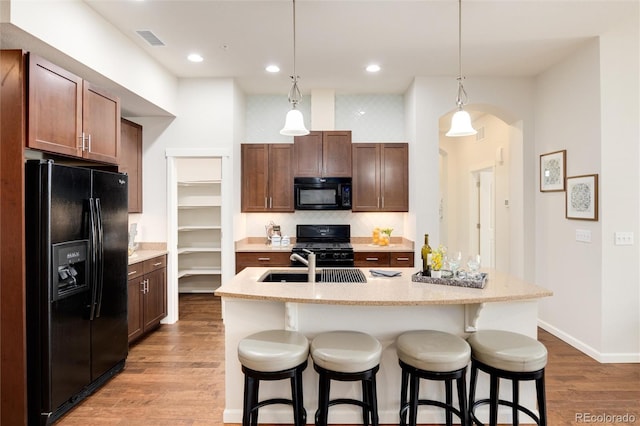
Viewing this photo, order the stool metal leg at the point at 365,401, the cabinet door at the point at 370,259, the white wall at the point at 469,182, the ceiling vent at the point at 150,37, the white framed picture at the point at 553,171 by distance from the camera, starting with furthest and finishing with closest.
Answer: the white wall at the point at 469,182 < the cabinet door at the point at 370,259 < the white framed picture at the point at 553,171 < the ceiling vent at the point at 150,37 < the stool metal leg at the point at 365,401

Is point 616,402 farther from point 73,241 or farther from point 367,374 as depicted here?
point 73,241

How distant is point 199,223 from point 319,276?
3.78 m

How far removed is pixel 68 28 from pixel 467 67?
12.5 feet

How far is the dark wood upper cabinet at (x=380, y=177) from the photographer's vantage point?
15.9 feet

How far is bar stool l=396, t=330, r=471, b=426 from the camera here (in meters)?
1.96

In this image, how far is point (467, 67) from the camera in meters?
4.14

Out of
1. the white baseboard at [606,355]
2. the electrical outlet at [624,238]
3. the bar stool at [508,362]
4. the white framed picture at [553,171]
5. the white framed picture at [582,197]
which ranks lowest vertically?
the white baseboard at [606,355]

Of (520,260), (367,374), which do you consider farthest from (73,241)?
(520,260)

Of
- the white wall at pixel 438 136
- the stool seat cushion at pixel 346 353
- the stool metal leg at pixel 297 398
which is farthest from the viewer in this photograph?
the white wall at pixel 438 136

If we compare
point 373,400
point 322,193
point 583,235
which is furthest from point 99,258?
point 583,235

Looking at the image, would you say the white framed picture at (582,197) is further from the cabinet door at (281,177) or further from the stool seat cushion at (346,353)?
the cabinet door at (281,177)

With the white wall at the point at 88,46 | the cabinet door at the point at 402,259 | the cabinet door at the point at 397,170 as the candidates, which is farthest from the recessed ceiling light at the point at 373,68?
the white wall at the point at 88,46

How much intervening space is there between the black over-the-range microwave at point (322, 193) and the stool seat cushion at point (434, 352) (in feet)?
9.19

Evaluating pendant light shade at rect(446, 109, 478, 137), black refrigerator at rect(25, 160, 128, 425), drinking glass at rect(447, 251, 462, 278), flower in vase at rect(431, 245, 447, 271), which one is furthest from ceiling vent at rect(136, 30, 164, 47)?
drinking glass at rect(447, 251, 462, 278)
